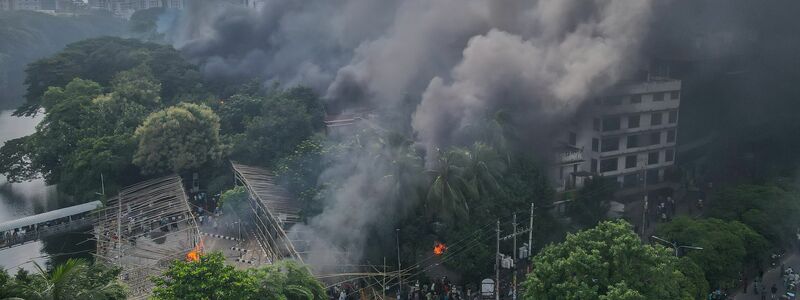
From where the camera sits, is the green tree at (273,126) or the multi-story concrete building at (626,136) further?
the green tree at (273,126)

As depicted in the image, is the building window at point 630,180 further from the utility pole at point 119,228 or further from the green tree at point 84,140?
the green tree at point 84,140

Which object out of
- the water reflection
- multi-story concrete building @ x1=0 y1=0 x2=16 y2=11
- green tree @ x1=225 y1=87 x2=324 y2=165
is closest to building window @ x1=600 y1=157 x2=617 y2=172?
green tree @ x1=225 y1=87 x2=324 y2=165

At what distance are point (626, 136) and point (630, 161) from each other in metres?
1.12

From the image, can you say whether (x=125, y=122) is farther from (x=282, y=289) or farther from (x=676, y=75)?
(x=676, y=75)

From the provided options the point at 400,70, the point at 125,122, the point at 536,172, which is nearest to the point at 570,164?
the point at 536,172

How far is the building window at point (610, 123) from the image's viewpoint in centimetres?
2844

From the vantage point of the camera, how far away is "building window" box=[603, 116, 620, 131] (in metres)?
28.4

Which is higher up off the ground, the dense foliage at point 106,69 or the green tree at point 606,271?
the dense foliage at point 106,69

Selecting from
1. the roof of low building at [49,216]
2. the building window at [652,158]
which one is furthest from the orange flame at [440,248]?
the roof of low building at [49,216]

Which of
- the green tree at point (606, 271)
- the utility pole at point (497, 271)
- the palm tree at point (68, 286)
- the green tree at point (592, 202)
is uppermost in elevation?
the palm tree at point (68, 286)

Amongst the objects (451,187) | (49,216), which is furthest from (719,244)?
(49,216)

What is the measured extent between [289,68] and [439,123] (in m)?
23.0

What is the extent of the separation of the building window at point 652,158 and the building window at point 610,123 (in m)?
2.36

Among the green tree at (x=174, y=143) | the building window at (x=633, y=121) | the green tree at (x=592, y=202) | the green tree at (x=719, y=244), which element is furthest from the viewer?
the building window at (x=633, y=121)
